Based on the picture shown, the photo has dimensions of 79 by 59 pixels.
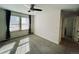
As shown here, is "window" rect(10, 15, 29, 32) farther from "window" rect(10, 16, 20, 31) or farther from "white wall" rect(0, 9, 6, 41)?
"white wall" rect(0, 9, 6, 41)

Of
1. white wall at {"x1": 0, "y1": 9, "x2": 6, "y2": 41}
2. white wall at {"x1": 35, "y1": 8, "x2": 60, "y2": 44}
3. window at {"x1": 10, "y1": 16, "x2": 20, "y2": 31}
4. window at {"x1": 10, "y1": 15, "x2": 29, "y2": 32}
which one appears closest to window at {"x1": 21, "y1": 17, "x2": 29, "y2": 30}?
window at {"x1": 10, "y1": 15, "x2": 29, "y2": 32}

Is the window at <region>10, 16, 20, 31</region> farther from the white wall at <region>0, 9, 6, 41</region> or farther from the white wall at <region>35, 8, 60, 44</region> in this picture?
the white wall at <region>35, 8, 60, 44</region>

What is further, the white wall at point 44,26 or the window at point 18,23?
the white wall at point 44,26

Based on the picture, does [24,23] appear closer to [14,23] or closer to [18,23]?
[18,23]

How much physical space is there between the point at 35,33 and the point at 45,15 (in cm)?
57

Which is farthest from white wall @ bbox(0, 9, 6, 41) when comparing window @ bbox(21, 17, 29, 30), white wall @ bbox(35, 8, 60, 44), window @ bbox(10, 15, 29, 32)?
white wall @ bbox(35, 8, 60, 44)

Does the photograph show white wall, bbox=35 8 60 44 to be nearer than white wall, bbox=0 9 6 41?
No

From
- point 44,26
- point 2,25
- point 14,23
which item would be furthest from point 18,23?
point 44,26

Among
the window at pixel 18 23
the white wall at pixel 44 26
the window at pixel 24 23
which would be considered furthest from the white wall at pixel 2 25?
the white wall at pixel 44 26

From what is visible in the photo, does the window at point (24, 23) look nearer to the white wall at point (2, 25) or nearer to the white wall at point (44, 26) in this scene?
the white wall at point (44, 26)
